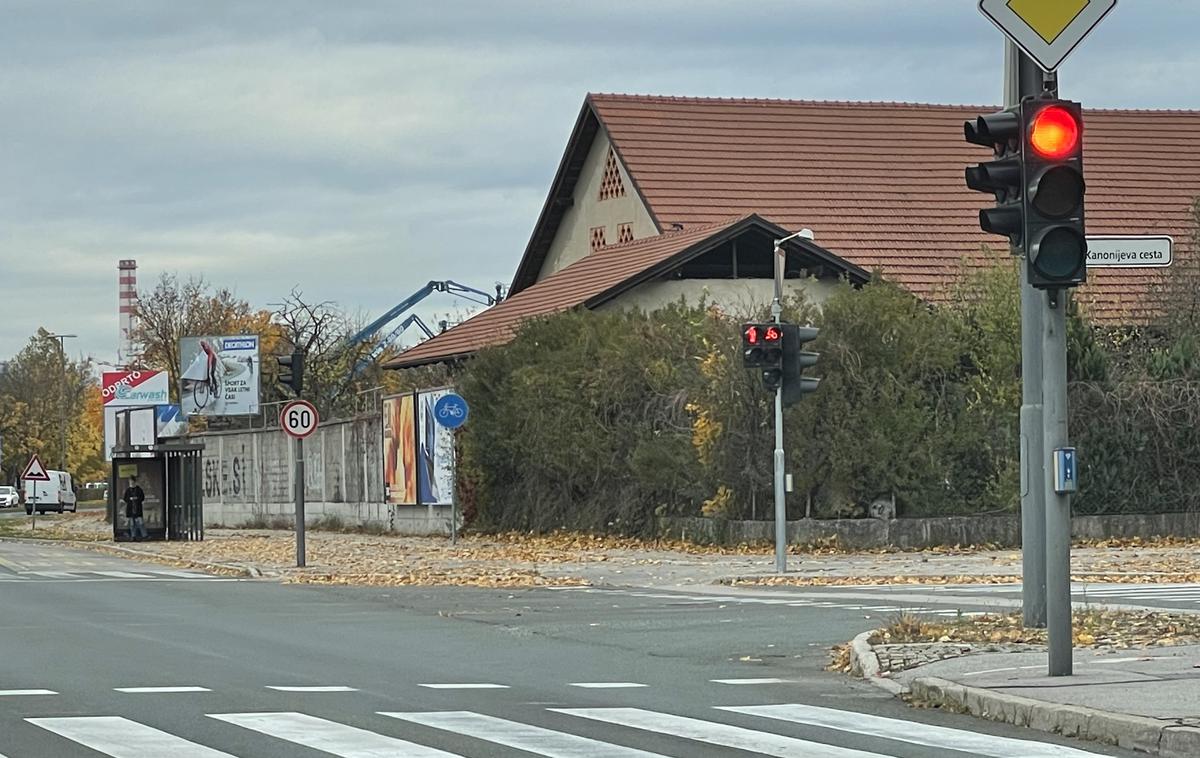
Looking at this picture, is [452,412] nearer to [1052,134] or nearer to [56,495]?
[1052,134]

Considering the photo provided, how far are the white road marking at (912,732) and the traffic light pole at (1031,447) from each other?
12.5 ft

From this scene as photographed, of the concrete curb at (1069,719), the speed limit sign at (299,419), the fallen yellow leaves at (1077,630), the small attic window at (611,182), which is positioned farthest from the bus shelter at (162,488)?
the concrete curb at (1069,719)

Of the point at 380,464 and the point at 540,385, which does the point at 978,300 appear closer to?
the point at 540,385

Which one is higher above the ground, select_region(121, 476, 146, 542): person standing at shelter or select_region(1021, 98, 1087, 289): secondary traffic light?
select_region(1021, 98, 1087, 289): secondary traffic light

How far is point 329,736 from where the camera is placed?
1096cm

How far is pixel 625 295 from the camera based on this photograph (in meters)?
43.6

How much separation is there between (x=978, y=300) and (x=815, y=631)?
754 inches

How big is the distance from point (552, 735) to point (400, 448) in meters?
37.4

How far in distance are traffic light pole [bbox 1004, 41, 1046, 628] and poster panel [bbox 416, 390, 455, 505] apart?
91.1 ft

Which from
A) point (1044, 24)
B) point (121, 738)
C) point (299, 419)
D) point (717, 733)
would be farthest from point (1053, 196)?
point (299, 419)

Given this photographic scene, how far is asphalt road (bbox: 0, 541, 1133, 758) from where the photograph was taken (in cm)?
1062

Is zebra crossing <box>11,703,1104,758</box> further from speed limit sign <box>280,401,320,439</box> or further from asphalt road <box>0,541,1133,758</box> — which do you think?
speed limit sign <box>280,401,320,439</box>

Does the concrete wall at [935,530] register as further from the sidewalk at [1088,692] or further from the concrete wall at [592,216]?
the sidewalk at [1088,692]

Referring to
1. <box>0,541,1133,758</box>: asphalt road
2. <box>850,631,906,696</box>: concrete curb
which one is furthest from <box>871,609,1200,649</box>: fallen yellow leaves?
<box>0,541,1133,758</box>: asphalt road
